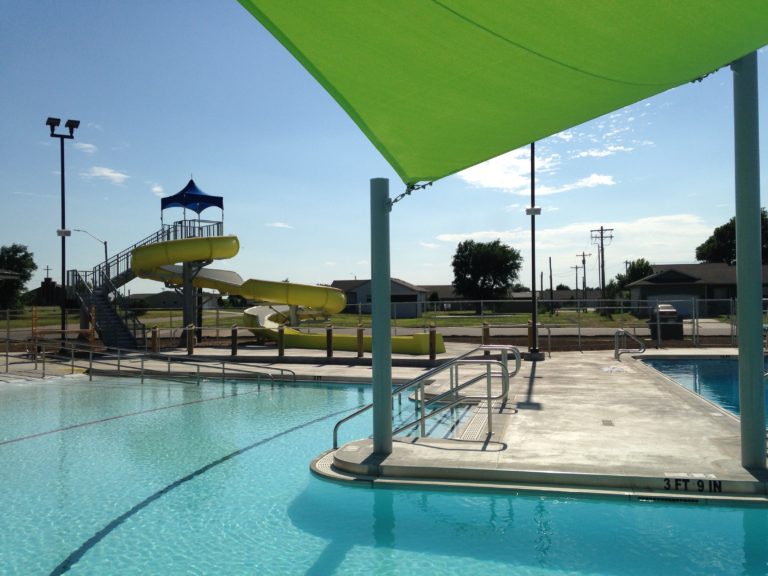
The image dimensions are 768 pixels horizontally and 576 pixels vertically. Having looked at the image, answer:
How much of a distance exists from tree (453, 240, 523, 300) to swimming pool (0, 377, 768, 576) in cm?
7615

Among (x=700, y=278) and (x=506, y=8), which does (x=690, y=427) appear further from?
(x=700, y=278)

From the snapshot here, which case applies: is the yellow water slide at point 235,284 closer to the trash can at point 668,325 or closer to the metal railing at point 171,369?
the metal railing at point 171,369

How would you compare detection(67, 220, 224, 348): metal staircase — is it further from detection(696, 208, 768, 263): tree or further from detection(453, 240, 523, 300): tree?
detection(696, 208, 768, 263): tree

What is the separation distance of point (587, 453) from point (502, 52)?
514 cm

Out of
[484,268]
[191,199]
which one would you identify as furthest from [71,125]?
[484,268]

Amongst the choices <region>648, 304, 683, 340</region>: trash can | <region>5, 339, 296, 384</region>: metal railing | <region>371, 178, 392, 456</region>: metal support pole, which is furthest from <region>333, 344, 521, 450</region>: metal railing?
<region>648, 304, 683, 340</region>: trash can

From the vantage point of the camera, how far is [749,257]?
629 centimetres

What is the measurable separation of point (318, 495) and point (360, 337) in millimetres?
14043

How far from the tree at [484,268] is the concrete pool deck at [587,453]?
7241cm

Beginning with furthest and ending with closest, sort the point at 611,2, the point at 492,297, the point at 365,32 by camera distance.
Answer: the point at 492,297, the point at 365,32, the point at 611,2

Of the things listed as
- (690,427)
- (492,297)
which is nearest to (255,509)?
(690,427)

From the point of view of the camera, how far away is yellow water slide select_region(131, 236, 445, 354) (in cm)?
2723

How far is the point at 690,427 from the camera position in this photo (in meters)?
8.59

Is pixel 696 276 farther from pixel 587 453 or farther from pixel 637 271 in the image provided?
pixel 587 453
